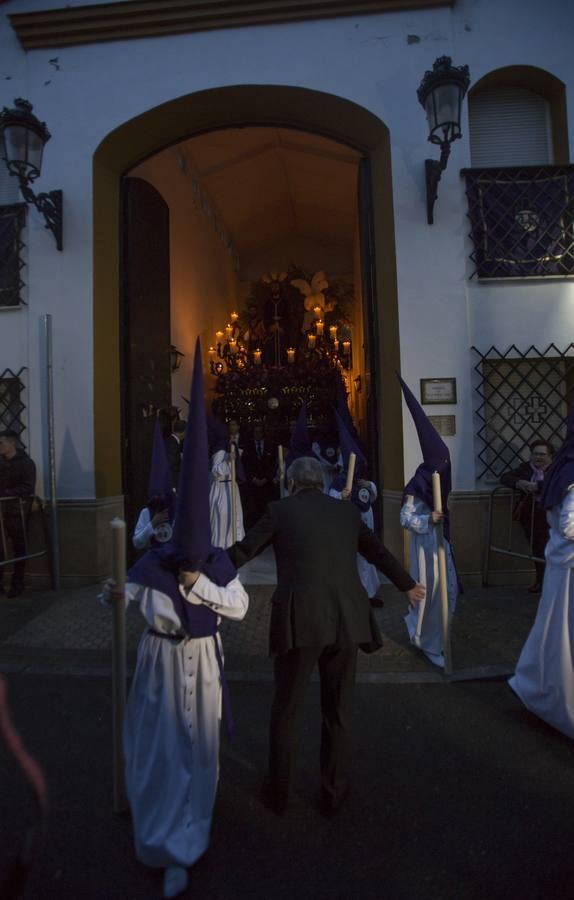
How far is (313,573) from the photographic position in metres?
2.82

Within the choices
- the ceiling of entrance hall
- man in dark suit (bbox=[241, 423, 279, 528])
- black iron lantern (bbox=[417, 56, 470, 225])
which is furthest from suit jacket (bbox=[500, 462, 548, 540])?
the ceiling of entrance hall

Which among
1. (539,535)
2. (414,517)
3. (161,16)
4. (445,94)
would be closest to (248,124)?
(161,16)

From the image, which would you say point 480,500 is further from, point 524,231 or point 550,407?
point 524,231

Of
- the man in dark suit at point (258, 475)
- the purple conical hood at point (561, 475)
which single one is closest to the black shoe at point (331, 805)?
the purple conical hood at point (561, 475)

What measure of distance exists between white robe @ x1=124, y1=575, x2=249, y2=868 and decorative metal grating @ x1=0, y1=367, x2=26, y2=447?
231 inches

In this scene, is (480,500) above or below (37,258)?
below

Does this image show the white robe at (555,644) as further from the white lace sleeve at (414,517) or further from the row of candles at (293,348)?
the row of candles at (293,348)

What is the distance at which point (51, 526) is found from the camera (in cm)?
738

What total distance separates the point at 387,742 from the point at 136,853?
5.50ft

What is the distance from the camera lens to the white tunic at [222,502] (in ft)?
26.0

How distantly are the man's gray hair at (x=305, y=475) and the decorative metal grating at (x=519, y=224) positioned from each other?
5377 mm

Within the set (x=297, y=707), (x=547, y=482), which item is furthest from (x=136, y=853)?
(x=547, y=482)

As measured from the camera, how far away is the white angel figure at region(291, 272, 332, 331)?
13812 millimetres

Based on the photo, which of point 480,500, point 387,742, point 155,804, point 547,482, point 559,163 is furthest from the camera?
point 559,163
